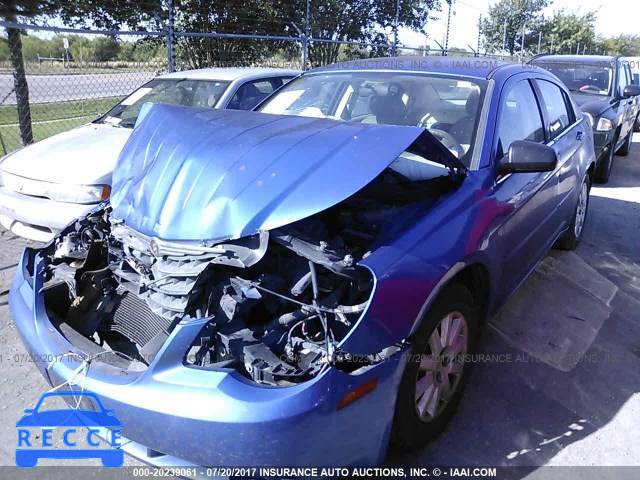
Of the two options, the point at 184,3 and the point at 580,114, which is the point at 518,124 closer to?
the point at 580,114

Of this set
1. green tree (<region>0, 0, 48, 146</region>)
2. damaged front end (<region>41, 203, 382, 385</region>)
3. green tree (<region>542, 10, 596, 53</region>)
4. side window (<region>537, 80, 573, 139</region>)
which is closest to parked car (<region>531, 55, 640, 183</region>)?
side window (<region>537, 80, 573, 139</region>)

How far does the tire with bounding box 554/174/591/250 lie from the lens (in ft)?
16.0

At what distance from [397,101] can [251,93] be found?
307cm

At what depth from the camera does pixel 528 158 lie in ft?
9.10

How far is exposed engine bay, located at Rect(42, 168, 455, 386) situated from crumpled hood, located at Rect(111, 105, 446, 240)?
0.09 meters

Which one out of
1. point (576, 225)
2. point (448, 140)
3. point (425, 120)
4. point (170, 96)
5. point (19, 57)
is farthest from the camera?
point (19, 57)

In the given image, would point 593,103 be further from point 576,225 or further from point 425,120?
point 425,120

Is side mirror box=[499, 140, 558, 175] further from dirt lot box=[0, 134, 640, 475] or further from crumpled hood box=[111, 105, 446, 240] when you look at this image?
dirt lot box=[0, 134, 640, 475]

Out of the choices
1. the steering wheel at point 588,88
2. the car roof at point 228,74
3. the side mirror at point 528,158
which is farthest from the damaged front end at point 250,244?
the steering wheel at point 588,88

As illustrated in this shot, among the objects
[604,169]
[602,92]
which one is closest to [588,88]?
[602,92]

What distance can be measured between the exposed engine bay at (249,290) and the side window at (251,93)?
11.2ft

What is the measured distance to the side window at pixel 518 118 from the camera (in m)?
3.13

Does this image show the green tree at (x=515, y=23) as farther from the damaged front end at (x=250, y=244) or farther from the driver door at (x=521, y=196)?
the damaged front end at (x=250, y=244)

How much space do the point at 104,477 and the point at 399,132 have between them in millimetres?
2024
